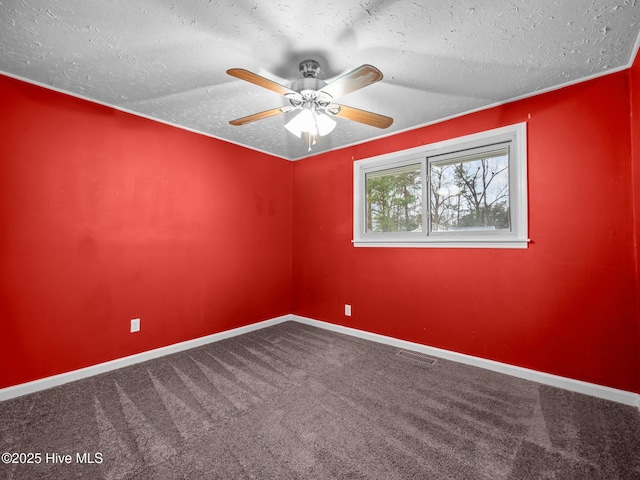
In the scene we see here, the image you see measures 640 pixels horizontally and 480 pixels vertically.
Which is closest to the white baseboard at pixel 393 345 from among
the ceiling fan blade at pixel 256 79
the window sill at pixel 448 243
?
the window sill at pixel 448 243

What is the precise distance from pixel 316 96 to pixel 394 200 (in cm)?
174

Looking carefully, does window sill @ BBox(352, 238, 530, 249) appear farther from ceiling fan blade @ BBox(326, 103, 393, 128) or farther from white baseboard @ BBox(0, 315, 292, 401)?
white baseboard @ BBox(0, 315, 292, 401)

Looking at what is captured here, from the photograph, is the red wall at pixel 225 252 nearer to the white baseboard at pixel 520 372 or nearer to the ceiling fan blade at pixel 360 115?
the white baseboard at pixel 520 372

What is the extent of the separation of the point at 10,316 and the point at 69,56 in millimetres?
1894

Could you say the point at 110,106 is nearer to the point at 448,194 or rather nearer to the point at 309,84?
the point at 309,84

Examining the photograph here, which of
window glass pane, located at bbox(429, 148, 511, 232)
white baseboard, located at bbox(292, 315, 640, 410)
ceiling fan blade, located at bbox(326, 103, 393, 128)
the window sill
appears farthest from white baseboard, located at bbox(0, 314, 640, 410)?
ceiling fan blade, located at bbox(326, 103, 393, 128)

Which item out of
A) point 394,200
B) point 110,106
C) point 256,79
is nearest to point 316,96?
point 256,79

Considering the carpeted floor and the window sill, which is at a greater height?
the window sill

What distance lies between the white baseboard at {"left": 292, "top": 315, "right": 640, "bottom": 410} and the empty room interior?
18 millimetres

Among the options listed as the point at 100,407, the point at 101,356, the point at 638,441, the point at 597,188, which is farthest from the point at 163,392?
the point at 597,188

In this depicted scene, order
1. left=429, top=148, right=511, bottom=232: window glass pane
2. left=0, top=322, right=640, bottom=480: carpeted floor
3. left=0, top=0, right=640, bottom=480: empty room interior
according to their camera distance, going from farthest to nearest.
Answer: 1. left=429, top=148, right=511, bottom=232: window glass pane
2. left=0, top=0, right=640, bottom=480: empty room interior
3. left=0, top=322, right=640, bottom=480: carpeted floor

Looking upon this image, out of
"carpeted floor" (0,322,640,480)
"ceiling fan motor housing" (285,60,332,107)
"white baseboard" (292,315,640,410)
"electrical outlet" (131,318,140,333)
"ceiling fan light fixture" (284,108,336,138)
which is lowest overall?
"carpeted floor" (0,322,640,480)

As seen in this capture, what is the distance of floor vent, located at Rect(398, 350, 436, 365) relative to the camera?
9.05 ft

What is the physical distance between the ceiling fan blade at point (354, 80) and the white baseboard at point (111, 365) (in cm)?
282
